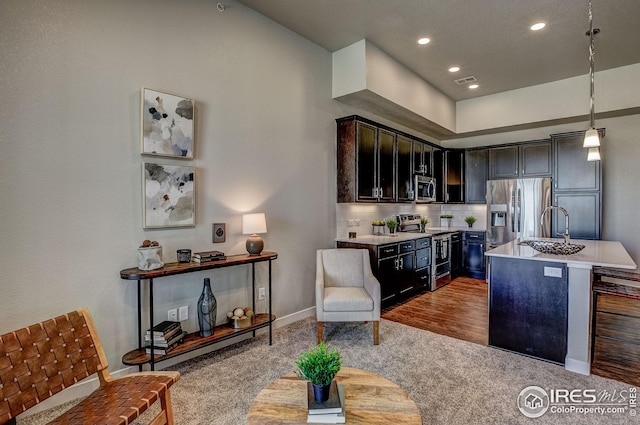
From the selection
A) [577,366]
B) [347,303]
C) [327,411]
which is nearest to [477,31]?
[347,303]

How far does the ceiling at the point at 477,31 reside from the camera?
3359 millimetres

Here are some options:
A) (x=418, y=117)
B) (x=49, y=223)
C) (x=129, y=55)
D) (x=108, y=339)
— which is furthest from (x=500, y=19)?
(x=108, y=339)

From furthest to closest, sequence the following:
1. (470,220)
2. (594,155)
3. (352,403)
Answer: (470,220) < (594,155) < (352,403)

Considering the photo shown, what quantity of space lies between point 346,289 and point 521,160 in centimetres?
440

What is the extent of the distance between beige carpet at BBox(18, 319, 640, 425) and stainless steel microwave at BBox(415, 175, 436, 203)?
2.78m

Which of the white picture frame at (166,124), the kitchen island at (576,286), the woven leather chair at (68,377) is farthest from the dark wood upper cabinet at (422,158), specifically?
the woven leather chair at (68,377)

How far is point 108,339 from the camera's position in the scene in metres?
2.45

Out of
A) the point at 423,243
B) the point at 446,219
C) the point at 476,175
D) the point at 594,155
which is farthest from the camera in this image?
the point at 446,219

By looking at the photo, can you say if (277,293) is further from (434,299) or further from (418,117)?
(418,117)

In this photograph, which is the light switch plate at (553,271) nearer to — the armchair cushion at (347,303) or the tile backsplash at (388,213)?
the armchair cushion at (347,303)

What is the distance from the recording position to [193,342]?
2.65 meters

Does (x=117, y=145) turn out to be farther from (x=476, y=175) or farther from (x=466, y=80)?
(x=476, y=175)

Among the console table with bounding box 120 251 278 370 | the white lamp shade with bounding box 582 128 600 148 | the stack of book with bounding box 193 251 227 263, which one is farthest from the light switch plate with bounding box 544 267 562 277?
the stack of book with bounding box 193 251 227 263

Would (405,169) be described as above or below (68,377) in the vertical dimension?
above
